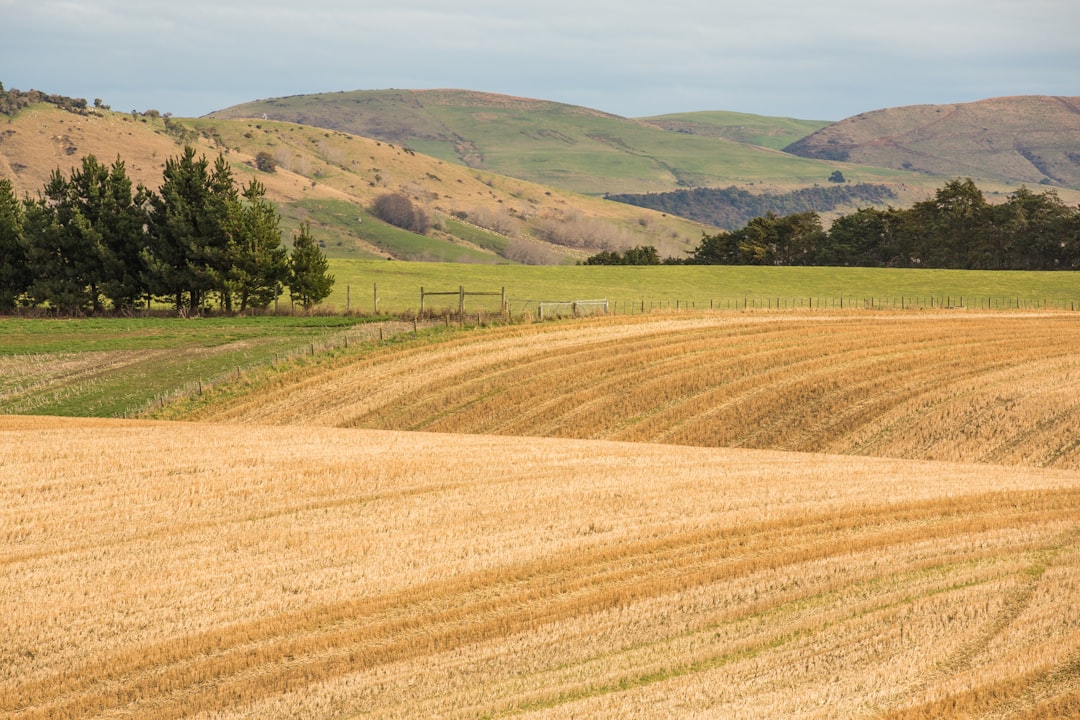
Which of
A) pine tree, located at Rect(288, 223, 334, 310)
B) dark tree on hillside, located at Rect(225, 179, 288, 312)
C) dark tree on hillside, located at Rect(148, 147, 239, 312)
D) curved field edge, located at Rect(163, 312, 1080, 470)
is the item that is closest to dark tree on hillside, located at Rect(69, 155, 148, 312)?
dark tree on hillside, located at Rect(148, 147, 239, 312)

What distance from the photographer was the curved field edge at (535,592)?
10164mm

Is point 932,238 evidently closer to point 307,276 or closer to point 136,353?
point 307,276

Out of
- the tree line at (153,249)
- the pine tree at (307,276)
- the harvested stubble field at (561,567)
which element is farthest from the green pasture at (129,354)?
the harvested stubble field at (561,567)

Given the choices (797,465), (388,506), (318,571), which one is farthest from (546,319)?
(318,571)

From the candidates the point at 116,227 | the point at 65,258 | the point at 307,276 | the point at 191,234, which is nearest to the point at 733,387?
the point at 307,276

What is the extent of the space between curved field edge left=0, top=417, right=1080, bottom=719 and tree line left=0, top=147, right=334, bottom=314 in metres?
48.7

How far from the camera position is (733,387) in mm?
33906

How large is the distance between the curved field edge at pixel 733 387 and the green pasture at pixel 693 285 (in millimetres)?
25722

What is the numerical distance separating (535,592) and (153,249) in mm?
63519

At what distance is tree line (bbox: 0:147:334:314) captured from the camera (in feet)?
227

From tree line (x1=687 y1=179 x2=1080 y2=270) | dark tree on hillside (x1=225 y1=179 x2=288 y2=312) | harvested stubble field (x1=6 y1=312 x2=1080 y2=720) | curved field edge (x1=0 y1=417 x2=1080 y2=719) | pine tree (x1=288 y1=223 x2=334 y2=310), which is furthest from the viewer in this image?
tree line (x1=687 y1=179 x2=1080 y2=270)

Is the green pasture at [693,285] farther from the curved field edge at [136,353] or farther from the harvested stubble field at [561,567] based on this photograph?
the harvested stubble field at [561,567]

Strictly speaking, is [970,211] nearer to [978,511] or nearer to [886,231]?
[886,231]

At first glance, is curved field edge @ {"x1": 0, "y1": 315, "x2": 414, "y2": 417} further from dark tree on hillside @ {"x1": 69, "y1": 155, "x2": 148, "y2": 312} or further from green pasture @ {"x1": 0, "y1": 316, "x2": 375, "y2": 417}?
dark tree on hillside @ {"x1": 69, "y1": 155, "x2": 148, "y2": 312}
